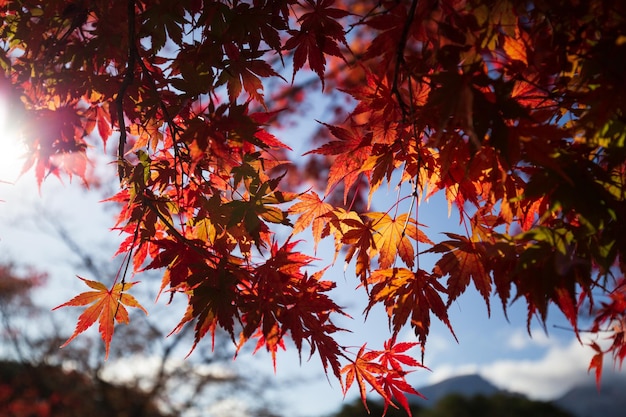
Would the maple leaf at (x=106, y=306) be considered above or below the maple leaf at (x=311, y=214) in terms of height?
below

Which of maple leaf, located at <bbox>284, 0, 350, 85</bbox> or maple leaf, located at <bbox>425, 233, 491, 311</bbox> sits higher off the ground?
maple leaf, located at <bbox>284, 0, 350, 85</bbox>

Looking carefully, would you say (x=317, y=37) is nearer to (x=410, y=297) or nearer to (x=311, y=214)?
(x=311, y=214)

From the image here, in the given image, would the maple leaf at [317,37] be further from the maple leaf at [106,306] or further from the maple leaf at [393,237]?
the maple leaf at [106,306]

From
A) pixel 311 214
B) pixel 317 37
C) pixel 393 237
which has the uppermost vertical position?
pixel 317 37

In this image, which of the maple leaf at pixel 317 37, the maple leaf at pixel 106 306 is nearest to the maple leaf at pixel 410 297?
the maple leaf at pixel 317 37

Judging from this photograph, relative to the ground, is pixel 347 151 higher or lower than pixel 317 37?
lower

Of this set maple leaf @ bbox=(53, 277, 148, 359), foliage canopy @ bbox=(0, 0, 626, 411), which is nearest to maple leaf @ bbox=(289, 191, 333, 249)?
foliage canopy @ bbox=(0, 0, 626, 411)

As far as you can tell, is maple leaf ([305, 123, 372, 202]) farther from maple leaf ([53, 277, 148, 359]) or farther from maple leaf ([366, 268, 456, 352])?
maple leaf ([53, 277, 148, 359])

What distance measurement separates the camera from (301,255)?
152 centimetres

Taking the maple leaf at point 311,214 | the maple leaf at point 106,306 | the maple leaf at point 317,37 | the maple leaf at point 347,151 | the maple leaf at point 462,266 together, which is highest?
the maple leaf at point 317,37

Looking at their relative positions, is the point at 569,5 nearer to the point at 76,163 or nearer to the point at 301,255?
the point at 301,255

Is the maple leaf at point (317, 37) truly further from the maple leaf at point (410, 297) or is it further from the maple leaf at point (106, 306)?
the maple leaf at point (106, 306)

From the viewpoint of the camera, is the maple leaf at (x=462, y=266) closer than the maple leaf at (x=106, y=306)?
Yes

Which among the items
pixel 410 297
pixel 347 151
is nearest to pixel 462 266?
→ pixel 410 297
